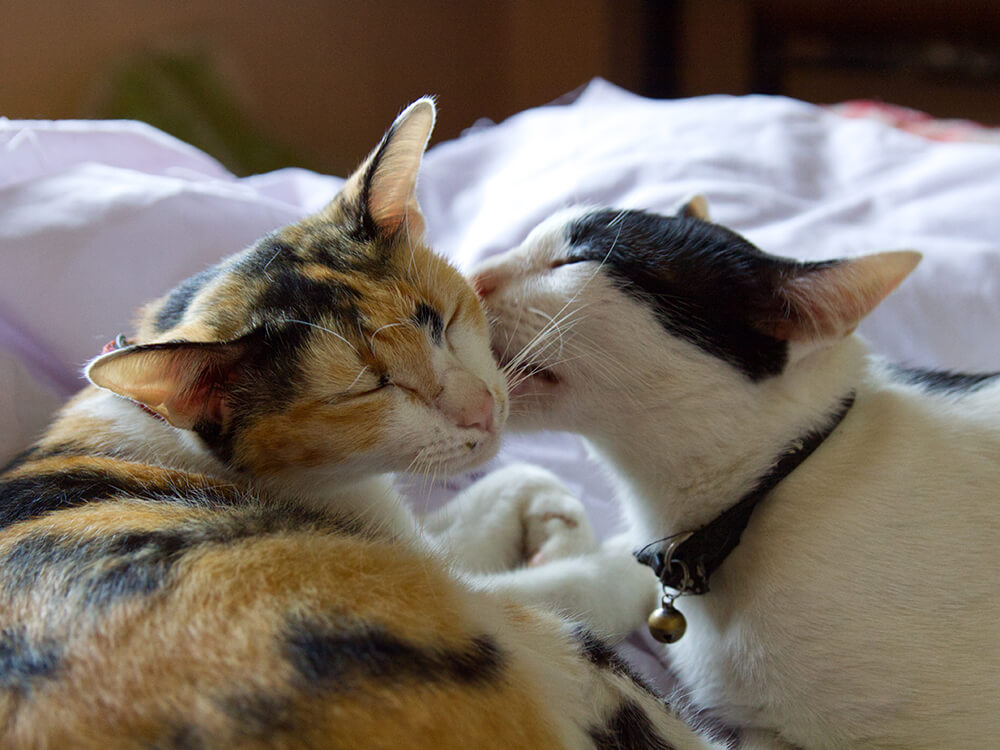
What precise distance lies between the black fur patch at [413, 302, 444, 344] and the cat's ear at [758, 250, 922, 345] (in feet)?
1.27

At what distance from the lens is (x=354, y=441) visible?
83cm

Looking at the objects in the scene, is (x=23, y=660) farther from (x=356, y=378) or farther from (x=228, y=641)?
(x=356, y=378)

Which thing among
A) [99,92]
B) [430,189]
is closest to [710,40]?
[430,189]

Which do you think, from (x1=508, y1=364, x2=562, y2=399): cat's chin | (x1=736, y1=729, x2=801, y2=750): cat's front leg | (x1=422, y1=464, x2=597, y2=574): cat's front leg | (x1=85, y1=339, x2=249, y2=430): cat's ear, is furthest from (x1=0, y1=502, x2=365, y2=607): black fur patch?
(x1=736, y1=729, x2=801, y2=750): cat's front leg

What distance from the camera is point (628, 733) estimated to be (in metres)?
0.76

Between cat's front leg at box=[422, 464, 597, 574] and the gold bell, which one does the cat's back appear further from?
cat's front leg at box=[422, 464, 597, 574]

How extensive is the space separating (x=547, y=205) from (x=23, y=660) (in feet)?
3.93

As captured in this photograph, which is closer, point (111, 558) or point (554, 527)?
point (111, 558)

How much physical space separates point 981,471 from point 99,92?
2296mm

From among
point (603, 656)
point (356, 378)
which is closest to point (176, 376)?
point (356, 378)

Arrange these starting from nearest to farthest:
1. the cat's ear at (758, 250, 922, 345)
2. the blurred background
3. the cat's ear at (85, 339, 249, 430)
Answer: the cat's ear at (85, 339, 249, 430), the cat's ear at (758, 250, 922, 345), the blurred background

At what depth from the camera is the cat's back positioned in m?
0.59

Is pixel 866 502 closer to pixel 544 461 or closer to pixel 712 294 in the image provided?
pixel 712 294

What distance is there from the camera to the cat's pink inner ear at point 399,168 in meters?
0.96
